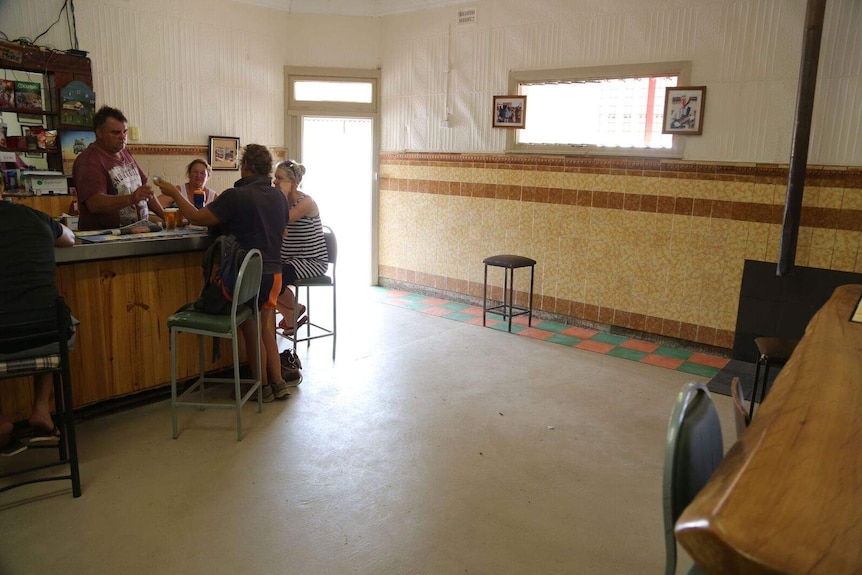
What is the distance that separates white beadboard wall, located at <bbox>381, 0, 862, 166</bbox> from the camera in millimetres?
4551

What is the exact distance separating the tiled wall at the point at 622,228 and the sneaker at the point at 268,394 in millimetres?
3074

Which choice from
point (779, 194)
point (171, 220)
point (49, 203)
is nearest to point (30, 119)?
point (49, 203)

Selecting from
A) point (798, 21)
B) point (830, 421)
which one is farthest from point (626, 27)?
point (830, 421)

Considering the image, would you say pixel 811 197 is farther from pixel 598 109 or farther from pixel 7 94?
pixel 7 94

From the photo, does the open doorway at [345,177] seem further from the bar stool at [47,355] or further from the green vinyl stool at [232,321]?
the bar stool at [47,355]

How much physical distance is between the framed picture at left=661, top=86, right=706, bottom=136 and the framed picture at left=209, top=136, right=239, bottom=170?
429 centimetres

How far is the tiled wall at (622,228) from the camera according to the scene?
15.7 feet

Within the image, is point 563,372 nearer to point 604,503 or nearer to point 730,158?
point 604,503

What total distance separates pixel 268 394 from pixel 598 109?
149 inches

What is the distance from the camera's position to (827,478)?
4.49 ft

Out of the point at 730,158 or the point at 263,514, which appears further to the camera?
the point at 730,158

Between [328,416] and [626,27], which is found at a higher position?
[626,27]

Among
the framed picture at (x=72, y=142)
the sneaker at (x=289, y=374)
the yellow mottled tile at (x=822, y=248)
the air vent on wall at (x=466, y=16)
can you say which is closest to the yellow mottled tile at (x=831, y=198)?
the yellow mottled tile at (x=822, y=248)

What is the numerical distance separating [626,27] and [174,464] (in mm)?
4796
